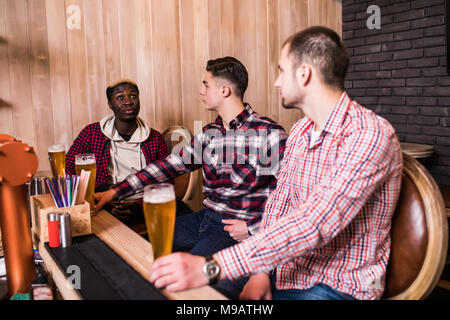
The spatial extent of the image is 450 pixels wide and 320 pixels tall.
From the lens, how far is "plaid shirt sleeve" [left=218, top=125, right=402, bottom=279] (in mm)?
901

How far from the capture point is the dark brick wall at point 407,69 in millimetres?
3238

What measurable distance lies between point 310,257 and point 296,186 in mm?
248

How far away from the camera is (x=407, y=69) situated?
3.45 metres

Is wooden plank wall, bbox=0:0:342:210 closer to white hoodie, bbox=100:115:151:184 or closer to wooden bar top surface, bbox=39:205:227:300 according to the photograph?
white hoodie, bbox=100:115:151:184

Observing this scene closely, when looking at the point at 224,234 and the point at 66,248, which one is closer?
the point at 66,248

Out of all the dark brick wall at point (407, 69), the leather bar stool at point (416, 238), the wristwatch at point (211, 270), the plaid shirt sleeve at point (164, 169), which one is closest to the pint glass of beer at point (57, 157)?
the plaid shirt sleeve at point (164, 169)

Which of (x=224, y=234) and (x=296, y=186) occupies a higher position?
(x=296, y=186)

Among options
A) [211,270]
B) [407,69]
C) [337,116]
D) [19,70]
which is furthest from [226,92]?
[407,69]

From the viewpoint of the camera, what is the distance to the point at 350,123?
3.67 feet

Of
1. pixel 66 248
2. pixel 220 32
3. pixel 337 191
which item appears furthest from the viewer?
pixel 220 32

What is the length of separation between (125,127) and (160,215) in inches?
63.5

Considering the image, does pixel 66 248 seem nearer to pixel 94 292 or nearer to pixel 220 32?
pixel 94 292

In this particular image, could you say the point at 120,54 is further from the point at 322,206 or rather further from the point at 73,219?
the point at 322,206
